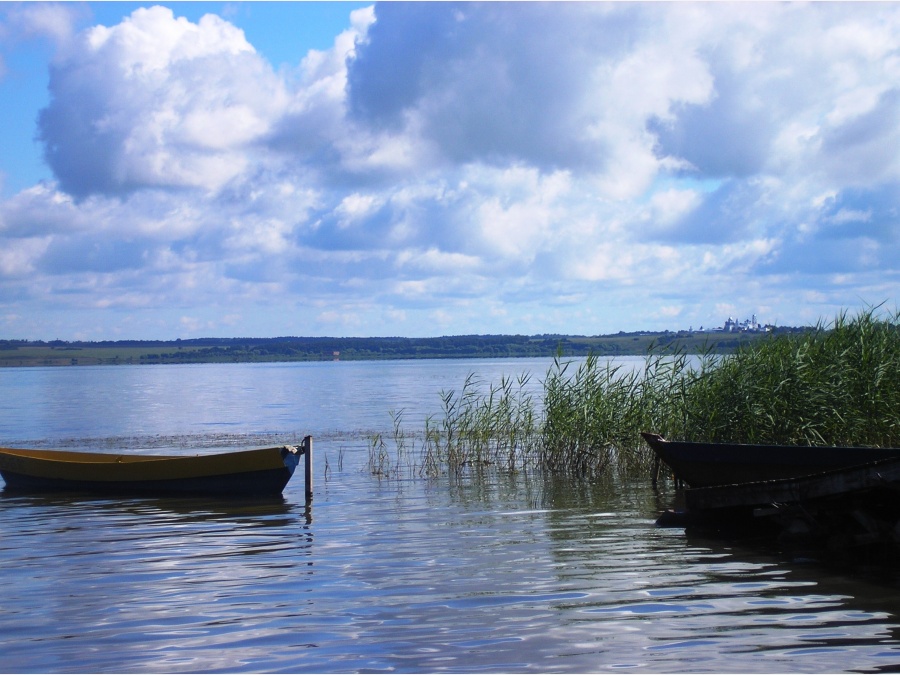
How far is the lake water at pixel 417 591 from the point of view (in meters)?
7.22

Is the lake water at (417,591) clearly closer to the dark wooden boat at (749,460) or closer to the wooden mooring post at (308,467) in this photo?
the wooden mooring post at (308,467)

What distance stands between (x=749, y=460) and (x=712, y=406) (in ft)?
12.3

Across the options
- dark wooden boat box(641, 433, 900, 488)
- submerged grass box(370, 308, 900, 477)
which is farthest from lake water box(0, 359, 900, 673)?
submerged grass box(370, 308, 900, 477)

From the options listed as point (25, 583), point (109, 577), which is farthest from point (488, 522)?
point (25, 583)

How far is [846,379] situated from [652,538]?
250 inches

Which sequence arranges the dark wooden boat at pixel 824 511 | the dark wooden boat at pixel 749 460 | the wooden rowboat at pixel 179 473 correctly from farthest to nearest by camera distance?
the wooden rowboat at pixel 179 473, the dark wooden boat at pixel 749 460, the dark wooden boat at pixel 824 511

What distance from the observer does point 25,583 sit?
10398 millimetres

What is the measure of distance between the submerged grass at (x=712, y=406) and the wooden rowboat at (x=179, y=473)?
425 centimetres

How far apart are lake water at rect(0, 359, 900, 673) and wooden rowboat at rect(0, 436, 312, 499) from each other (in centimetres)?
73

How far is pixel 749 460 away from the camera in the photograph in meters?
13.4

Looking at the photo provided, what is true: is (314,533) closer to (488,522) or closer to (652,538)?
(488,522)

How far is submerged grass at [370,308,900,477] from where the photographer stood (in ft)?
52.6

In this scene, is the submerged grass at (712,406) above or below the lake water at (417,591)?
above

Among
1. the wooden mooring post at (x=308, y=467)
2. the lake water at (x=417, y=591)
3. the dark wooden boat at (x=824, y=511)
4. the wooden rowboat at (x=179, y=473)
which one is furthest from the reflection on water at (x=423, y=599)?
the wooden rowboat at (x=179, y=473)
